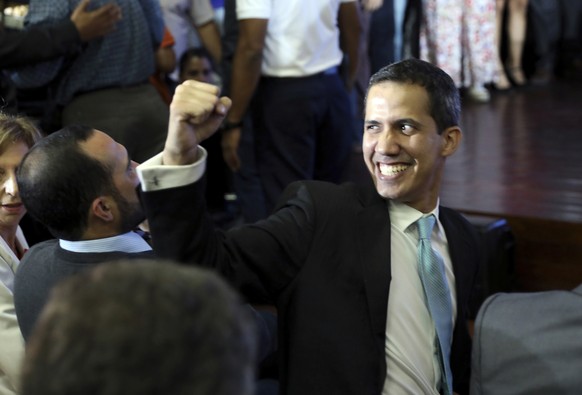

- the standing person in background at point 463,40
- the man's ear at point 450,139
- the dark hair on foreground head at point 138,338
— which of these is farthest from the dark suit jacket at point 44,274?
the standing person in background at point 463,40

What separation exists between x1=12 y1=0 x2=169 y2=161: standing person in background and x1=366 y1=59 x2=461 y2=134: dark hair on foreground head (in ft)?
4.21

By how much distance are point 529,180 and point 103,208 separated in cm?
263

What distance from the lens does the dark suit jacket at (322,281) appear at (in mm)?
1508

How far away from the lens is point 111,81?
2.83 meters

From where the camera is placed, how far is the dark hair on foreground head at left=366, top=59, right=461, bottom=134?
170 centimetres

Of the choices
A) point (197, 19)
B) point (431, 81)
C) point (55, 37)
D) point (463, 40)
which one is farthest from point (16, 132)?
point (463, 40)

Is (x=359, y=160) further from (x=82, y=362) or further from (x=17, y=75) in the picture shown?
(x=82, y=362)

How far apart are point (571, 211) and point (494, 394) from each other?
2.13m

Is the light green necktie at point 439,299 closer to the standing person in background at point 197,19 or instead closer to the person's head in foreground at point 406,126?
the person's head in foreground at point 406,126

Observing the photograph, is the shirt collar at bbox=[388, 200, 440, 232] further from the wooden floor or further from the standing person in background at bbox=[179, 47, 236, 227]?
the standing person in background at bbox=[179, 47, 236, 227]

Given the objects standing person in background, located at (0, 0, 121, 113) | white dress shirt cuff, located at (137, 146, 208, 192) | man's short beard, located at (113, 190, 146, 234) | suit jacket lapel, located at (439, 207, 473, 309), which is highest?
standing person in background, located at (0, 0, 121, 113)

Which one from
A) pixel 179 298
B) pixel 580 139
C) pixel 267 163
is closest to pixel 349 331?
pixel 179 298

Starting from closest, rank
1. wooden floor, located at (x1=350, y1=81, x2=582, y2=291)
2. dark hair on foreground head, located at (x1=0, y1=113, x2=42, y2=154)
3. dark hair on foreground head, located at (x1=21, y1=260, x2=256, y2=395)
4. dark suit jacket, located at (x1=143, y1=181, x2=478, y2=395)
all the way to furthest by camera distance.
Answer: dark hair on foreground head, located at (x1=21, y1=260, x2=256, y2=395) → dark suit jacket, located at (x1=143, y1=181, x2=478, y2=395) → dark hair on foreground head, located at (x1=0, y1=113, x2=42, y2=154) → wooden floor, located at (x1=350, y1=81, x2=582, y2=291)

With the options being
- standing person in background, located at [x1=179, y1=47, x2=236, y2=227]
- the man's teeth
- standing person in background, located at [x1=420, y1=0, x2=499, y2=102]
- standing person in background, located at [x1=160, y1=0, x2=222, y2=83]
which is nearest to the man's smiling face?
the man's teeth
